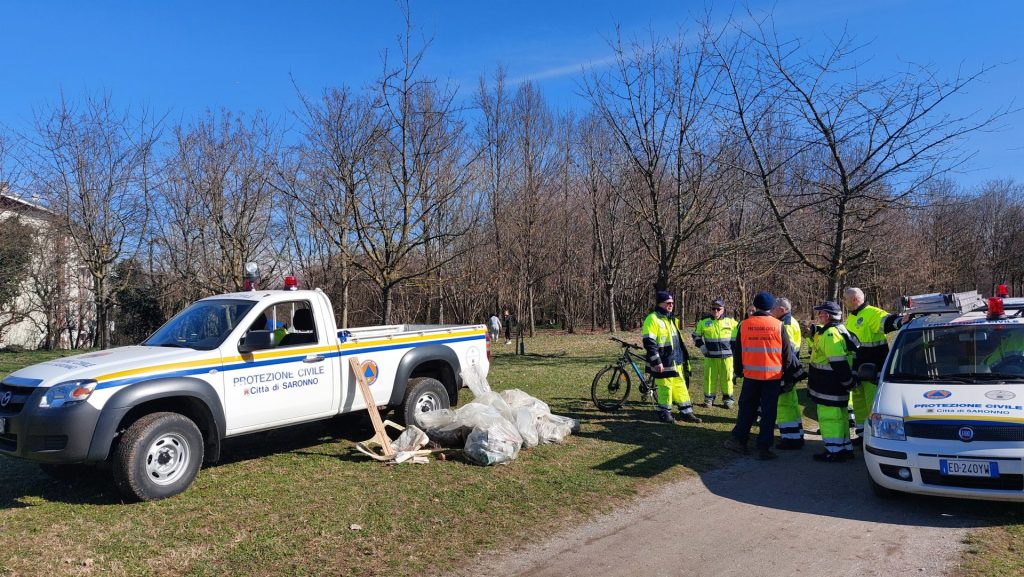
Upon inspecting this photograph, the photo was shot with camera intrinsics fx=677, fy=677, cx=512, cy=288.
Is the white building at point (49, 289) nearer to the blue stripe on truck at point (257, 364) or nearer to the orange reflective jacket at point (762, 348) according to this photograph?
the blue stripe on truck at point (257, 364)

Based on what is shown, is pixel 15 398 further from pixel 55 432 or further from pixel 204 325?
pixel 204 325

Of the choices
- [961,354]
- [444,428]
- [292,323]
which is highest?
[292,323]

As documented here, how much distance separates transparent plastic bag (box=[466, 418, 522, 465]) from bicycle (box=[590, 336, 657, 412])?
341 cm

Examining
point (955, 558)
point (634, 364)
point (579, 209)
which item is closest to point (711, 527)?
point (955, 558)

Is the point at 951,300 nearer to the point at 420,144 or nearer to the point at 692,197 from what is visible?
the point at 692,197

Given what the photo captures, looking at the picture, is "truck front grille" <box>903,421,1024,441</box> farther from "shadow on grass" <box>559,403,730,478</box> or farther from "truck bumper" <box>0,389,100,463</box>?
"truck bumper" <box>0,389,100,463</box>

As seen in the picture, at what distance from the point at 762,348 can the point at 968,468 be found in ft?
8.98

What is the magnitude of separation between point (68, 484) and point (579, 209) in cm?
3706

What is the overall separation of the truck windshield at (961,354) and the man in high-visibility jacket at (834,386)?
838 millimetres

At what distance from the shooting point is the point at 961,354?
6527mm

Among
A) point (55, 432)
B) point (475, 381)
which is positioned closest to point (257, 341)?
point (55, 432)

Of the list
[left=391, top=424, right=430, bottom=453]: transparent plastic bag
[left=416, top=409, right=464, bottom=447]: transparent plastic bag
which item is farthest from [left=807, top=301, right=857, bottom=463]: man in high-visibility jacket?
[left=391, top=424, right=430, bottom=453]: transparent plastic bag

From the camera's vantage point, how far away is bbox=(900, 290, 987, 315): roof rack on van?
23.0 feet

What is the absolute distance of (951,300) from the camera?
7051 millimetres
